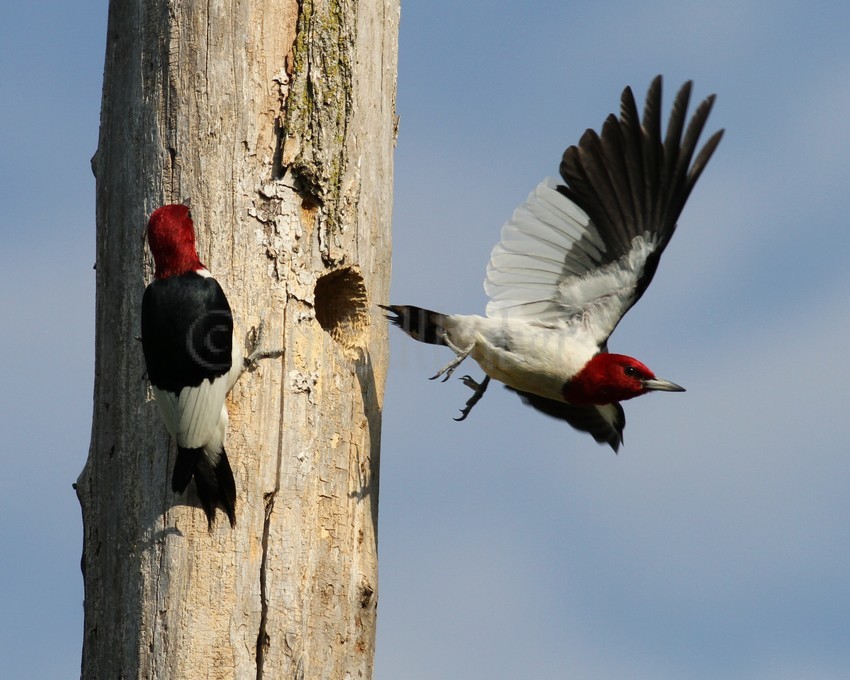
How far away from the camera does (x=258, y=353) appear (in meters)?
3.56

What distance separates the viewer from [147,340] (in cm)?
346

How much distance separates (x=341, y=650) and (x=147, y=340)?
1.18 m

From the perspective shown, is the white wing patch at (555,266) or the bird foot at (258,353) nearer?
the bird foot at (258,353)

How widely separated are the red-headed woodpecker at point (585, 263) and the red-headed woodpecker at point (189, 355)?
1.00 m

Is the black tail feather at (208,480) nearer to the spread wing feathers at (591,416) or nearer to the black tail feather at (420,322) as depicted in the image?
the black tail feather at (420,322)

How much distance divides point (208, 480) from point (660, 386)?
2.42 metres

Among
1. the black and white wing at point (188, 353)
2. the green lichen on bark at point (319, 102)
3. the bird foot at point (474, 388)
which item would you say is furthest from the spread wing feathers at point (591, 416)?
the black and white wing at point (188, 353)

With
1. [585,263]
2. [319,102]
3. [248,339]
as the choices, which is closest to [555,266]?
[585,263]

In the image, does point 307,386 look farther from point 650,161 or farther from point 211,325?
point 650,161

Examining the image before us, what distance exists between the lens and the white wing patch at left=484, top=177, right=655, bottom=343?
4.64m

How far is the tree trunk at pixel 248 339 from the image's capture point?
3.32 meters

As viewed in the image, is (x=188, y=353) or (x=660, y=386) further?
(x=660, y=386)

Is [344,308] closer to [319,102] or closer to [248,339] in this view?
[248,339]

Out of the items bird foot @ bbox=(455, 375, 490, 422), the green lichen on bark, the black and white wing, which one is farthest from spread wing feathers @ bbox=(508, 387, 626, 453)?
the black and white wing
